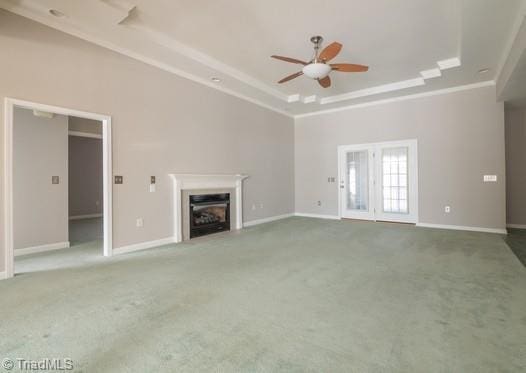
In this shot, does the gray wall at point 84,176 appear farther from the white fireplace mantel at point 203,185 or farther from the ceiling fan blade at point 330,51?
the ceiling fan blade at point 330,51

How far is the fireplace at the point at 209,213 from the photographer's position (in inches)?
203

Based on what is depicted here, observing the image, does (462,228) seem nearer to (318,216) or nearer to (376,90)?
(318,216)

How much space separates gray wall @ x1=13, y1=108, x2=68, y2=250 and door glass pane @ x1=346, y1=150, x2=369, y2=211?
20.9 feet

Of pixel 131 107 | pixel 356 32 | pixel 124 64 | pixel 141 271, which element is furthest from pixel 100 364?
pixel 356 32

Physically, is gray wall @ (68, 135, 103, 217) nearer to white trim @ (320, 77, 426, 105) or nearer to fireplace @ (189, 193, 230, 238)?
fireplace @ (189, 193, 230, 238)

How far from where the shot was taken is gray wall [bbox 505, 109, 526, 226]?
19.4ft

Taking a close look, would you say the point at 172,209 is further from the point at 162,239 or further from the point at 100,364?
the point at 100,364

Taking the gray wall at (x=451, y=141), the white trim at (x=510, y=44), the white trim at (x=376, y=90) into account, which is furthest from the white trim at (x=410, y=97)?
the white trim at (x=376, y=90)

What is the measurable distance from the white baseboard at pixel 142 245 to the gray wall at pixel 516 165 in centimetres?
742

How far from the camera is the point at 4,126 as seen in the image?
304 centimetres

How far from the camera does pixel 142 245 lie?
435cm

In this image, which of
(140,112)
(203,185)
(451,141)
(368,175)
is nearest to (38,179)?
(140,112)

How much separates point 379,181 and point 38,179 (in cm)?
703

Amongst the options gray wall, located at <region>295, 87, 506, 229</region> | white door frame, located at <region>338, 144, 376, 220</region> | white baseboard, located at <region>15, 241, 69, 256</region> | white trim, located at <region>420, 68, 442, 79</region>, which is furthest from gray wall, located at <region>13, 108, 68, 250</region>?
white trim, located at <region>420, 68, 442, 79</region>
